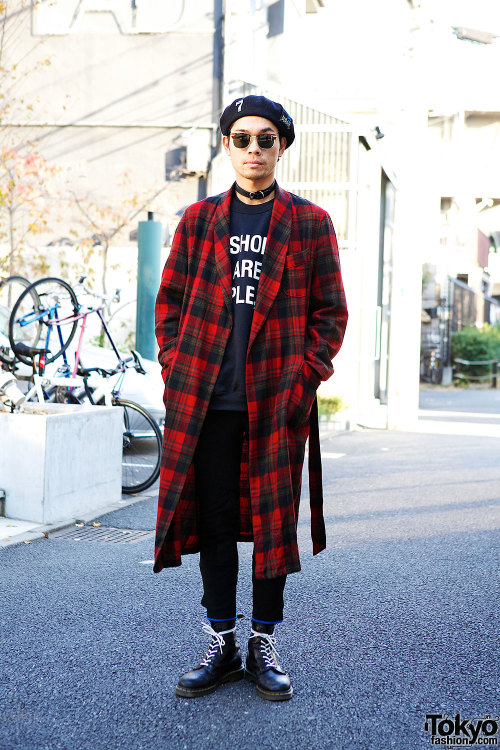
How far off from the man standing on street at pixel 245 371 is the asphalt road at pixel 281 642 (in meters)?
0.20

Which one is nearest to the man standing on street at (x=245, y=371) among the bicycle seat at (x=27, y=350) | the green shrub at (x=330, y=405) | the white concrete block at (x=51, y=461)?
the white concrete block at (x=51, y=461)

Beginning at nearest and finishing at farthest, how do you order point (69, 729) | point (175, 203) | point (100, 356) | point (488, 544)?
1. point (69, 729)
2. point (488, 544)
3. point (100, 356)
4. point (175, 203)

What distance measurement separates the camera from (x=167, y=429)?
2.83 metres

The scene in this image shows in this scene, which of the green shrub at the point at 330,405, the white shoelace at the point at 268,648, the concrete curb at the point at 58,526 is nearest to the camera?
the white shoelace at the point at 268,648

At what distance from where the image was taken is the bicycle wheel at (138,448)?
654 cm

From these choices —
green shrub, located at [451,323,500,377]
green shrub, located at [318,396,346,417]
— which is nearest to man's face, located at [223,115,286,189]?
green shrub, located at [318,396,346,417]

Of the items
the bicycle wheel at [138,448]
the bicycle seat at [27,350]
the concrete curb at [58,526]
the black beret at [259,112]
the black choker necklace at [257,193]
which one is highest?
the black beret at [259,112]

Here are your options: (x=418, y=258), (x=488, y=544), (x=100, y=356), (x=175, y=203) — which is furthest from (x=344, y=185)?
(x=488, y=544)

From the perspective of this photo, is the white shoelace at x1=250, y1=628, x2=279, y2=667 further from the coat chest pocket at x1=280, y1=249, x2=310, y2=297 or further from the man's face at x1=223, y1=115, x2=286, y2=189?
the man's face at x1=223, y1=115, x2=286, y2=189

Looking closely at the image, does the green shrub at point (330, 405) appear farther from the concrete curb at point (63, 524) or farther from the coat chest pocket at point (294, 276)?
the coat chest pocket at point (294, 276)

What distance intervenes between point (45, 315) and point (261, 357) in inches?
175

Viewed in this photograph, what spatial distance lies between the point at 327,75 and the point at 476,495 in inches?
883

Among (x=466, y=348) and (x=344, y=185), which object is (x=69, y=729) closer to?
(x=344, y=185)

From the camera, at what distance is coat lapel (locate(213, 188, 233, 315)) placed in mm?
2793
